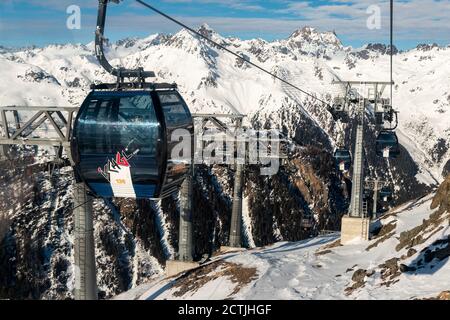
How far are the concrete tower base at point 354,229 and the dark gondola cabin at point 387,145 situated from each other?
492 cm

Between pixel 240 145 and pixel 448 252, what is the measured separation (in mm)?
22763

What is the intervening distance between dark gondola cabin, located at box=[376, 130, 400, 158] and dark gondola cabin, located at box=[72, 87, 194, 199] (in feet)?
85.5

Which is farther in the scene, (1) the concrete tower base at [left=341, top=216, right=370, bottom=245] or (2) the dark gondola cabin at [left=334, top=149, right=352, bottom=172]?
(2) the dark gondola cabin at [left=334, top=149, right=352, bottom=172]

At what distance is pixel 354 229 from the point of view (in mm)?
39281

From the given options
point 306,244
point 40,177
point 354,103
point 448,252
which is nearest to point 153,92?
point 448,252

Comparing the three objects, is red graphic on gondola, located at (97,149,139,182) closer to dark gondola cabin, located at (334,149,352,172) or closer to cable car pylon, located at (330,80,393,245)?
cable car pylon, located at (330,80,393,245)

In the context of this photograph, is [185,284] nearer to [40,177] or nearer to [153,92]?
[153,92]

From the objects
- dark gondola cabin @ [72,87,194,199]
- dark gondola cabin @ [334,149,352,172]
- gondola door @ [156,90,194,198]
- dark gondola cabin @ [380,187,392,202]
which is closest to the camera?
dark gondola cabin @ [72,87,194,199]

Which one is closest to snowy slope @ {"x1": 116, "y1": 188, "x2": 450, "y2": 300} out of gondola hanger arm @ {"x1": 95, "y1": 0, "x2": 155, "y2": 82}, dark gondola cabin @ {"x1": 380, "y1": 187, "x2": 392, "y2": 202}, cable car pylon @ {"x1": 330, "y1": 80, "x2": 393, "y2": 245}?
cable car pylon @ {"x1": 330, "y1": 80, "x2": 393, "y2": 245}

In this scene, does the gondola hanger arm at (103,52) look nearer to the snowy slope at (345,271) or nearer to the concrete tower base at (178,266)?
the snowy slope at (345,271)

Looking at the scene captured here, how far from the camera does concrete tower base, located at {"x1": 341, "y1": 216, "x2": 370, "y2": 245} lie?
128 ft

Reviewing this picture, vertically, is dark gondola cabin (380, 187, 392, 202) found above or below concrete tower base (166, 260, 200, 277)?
above

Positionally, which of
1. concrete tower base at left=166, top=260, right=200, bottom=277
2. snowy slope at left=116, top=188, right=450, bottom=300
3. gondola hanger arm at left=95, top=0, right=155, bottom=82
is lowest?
concrete tower base at left=166, top=260, right=200, bottom=277

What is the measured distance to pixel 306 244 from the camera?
4594cm
